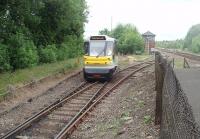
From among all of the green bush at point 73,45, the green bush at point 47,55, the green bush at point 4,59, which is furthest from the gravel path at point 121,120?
the green bush at point 73,45

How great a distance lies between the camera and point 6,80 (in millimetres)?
23438

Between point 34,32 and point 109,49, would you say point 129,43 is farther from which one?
point 109,49

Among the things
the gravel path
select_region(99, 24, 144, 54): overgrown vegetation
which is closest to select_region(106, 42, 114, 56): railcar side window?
the gravel path

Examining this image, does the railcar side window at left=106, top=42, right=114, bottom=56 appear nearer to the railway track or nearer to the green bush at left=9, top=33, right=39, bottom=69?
the railway track

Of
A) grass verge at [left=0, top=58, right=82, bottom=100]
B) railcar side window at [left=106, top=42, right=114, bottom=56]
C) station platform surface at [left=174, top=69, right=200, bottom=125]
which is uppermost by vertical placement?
railcar side window at [left=106, top=42, right=114, bottom=56]

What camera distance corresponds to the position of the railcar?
27109 mm

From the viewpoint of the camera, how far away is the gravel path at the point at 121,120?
12112mm

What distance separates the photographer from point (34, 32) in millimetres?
35562

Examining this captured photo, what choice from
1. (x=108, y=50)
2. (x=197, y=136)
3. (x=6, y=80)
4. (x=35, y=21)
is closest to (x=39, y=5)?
(x=35, y=21)

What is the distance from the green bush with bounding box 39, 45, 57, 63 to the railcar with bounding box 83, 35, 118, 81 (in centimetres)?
788

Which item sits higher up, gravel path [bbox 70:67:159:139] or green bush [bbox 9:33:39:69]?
green bush [bbox 9:33:39:69]

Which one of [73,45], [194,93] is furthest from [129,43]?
[194,93]

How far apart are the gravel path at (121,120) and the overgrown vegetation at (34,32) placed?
970cm

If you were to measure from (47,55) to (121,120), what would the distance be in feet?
70.4
